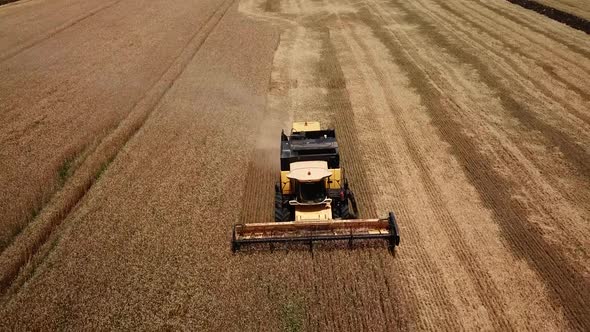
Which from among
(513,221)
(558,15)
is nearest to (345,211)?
(513,221)

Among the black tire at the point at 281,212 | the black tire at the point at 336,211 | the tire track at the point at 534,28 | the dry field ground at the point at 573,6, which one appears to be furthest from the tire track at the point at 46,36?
the dry field ground at the point at 573,6

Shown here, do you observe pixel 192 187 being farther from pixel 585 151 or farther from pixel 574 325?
pixel 585 151

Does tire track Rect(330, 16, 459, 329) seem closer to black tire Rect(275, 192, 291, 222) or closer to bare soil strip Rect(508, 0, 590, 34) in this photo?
black tire Rect(275, 192, 291, 222)

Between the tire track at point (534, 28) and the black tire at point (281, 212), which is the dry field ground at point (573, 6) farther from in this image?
the black tire at point (281, 212)

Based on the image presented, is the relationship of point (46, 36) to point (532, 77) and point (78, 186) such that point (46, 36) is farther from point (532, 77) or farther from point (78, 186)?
point (532, 77)

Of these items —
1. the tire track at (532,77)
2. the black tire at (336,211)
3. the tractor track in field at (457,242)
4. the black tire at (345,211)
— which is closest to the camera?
the tractor track in field at (457,242)

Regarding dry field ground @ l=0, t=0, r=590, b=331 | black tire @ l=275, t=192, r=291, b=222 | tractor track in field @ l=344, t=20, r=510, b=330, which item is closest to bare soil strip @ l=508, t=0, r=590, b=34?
dry field ground @ l=0, t=0, r=590, b=331

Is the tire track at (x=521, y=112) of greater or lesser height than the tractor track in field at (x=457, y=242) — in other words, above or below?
above

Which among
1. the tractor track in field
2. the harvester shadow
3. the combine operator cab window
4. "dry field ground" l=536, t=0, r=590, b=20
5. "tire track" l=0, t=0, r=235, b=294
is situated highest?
"dry field ground" l=536, t=0, r=590, b=20
